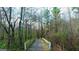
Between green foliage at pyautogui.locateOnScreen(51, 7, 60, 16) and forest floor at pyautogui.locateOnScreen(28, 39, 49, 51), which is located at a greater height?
green foliage at pyautogui.locateOnScreen(51, 7, 60, 16)

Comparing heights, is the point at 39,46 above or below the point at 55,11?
below

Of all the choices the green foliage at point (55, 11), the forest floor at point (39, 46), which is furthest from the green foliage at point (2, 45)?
the green foliage at point (55, 11)

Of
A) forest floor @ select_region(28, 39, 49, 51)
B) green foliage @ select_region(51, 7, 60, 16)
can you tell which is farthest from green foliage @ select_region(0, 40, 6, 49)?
green foliage @ select_region(51, 7, 60, 16)

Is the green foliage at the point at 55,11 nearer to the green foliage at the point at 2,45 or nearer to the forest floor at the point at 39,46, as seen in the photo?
the forest floor at the point at 39,46

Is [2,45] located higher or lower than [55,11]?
lower

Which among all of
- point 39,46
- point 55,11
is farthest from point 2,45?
point 55,11

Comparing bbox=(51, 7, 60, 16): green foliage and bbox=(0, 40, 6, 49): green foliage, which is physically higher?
bbox=(51, 7, 60, 16): green foliage

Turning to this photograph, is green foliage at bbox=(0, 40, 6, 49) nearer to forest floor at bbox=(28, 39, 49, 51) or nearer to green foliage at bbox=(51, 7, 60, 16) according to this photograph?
forest floor at bbox=(28, 39, 49, 51)

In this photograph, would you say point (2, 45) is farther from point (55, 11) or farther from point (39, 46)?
point (55, 11)

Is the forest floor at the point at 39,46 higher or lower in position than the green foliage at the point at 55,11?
lower

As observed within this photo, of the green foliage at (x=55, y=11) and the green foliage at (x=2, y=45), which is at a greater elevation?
the green foliage at (x=55, y=11)
